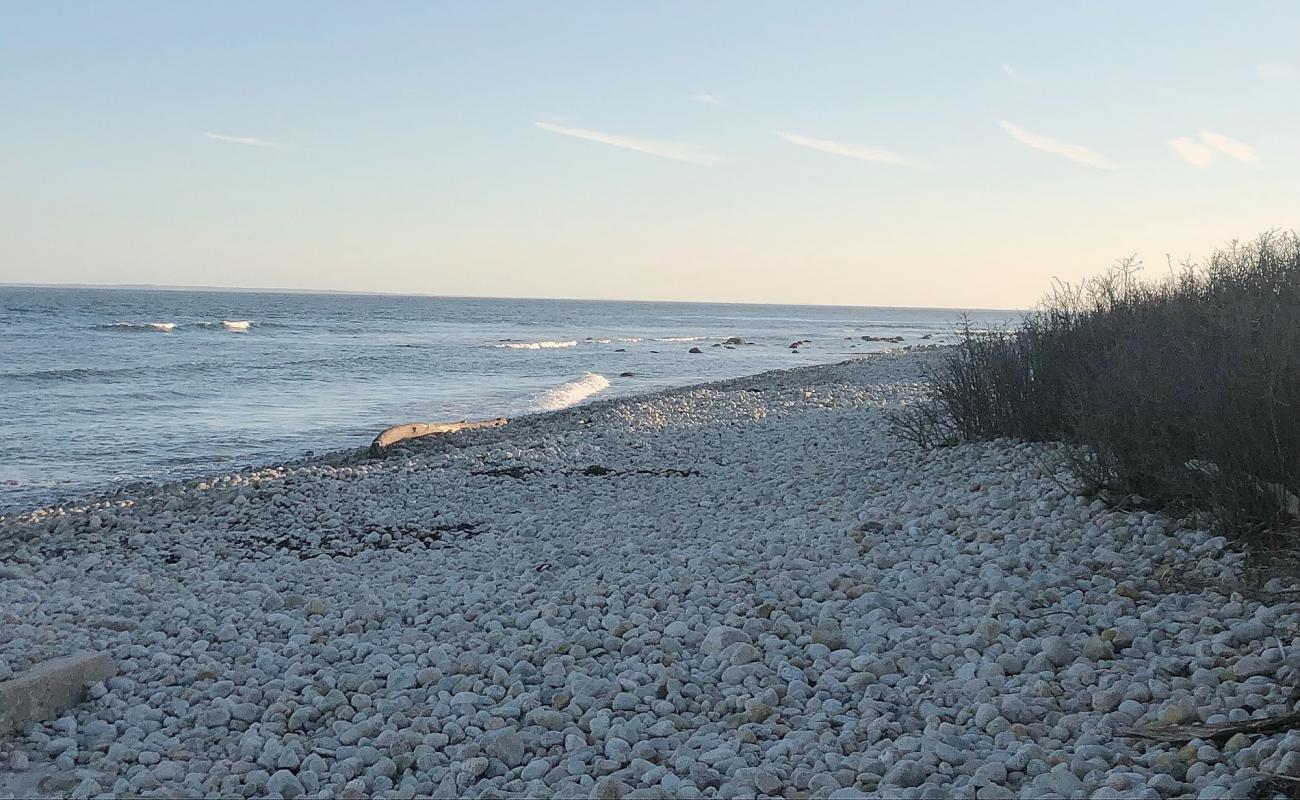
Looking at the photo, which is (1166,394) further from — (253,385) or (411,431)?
(253,385)

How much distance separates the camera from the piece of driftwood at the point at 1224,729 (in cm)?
335

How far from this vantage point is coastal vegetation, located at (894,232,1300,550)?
17.5 feet

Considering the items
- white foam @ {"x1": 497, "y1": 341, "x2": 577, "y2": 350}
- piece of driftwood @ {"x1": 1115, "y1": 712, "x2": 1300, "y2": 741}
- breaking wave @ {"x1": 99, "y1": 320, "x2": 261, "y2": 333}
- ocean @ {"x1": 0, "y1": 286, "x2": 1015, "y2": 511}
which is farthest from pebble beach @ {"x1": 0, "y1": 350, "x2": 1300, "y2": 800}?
breaking wave @ {"x1": 99, "y1": 320, "x2": 261, "y2": 333}

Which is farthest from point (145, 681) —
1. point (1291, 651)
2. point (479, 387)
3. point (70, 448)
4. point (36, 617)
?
point (479, 387)

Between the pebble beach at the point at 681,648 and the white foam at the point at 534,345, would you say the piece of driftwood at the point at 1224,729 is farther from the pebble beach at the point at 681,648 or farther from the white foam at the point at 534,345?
the white foam at the point at 534,345

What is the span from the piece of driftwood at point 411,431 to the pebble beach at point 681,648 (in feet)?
15.8

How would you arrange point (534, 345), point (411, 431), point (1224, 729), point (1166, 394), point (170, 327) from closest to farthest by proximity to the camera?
point (1224, 729)
point (1166, 394)
point (411, 431)
point (534, 345)
point (170, 327)

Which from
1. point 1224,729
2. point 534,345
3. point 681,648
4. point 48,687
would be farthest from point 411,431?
point 534,345

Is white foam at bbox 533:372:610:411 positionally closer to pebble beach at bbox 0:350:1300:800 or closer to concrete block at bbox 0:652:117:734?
pebble beach at bbox 0:350:1300:800

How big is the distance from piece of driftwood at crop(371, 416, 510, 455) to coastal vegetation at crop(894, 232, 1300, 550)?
7507mm

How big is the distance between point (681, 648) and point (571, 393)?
69.7 feet

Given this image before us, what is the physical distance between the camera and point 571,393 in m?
26.1

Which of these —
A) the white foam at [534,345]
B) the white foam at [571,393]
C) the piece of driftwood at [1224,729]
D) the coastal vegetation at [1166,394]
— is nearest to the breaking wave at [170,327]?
the white foam at [534,345]

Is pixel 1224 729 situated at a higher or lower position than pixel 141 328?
lower
